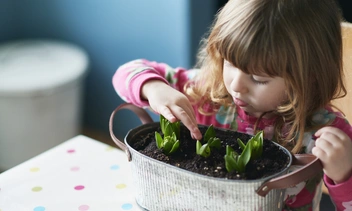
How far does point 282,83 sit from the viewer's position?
701mm

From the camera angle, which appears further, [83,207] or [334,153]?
[83,207]

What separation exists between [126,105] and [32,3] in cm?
119

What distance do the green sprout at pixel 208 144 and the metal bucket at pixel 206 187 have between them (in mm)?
51

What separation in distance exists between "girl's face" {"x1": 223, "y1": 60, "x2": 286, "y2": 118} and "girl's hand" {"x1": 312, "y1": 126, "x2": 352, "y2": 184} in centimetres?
10

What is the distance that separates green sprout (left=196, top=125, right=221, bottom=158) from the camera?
25.0 inches

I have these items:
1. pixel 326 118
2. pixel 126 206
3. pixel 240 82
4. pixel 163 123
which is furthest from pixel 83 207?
pixel 326 118

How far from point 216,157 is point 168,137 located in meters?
0.07

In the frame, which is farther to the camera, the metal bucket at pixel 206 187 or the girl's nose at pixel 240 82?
the girl's nose at pixel 240 82

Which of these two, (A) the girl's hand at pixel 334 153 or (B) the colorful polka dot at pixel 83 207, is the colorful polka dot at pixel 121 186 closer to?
(B) the colorful polka dot at pixel 83 207

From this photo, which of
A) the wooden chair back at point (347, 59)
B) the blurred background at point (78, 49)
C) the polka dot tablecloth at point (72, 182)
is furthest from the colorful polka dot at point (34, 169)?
the blurred background at point (78, 49)

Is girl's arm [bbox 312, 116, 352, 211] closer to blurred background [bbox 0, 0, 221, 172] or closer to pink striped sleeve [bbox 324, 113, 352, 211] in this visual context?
pink striped sleeve [bbox 324, 113, 352, 211]

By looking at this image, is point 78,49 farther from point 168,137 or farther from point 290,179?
point 290,179

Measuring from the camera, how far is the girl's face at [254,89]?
0.69 metres

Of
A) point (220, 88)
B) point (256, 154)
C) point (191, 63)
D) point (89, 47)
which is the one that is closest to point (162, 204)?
point (256, 154)
